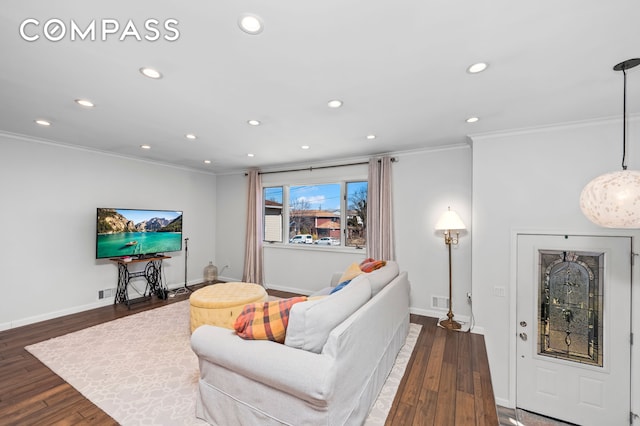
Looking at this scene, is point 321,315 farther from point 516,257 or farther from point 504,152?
point 504,152

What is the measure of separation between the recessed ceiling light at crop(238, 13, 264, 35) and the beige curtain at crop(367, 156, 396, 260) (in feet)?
10.2

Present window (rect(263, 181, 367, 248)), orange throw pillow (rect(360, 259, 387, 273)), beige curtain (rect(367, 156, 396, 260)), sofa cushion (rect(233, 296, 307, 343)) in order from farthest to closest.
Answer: window (rect(263, 181, 367, 248)) → beige curtain (rect(367, 156, 396, 260)) → orange throw pillow (rect(360, 259, 387, 273)) → sofa cushion (rect(233, 296, 307, 343))

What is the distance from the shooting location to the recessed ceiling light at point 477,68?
1844 millimetres

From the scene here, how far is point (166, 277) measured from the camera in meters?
5.27

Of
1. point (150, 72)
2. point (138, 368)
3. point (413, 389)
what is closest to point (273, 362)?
point (413, 389)

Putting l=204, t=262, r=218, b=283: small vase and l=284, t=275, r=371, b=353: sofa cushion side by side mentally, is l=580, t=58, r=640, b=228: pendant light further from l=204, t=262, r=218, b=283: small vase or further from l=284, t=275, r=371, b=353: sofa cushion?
l=204, t=262, r=218, b=283: small vase

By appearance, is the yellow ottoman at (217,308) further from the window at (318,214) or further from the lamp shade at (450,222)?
the lamp shade at (450,222)

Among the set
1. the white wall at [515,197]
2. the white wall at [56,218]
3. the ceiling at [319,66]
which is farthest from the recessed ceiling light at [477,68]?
the white wall at [56,218]

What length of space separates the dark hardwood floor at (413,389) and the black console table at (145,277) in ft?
3.84

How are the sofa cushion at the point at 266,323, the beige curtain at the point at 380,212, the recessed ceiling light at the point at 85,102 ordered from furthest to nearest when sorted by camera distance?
the beige curtain at the point at 380,212, the recessed ceiling light at the point at 85,102, the sofa cushion at the point at 266,323

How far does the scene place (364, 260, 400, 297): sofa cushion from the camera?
2.62 m

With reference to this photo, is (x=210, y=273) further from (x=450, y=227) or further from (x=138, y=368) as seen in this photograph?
(x=450, y=227)

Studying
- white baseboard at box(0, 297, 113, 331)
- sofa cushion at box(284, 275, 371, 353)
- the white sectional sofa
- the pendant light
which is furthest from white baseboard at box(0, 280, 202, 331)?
the pendant light

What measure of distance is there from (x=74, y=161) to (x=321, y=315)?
15.3ft
